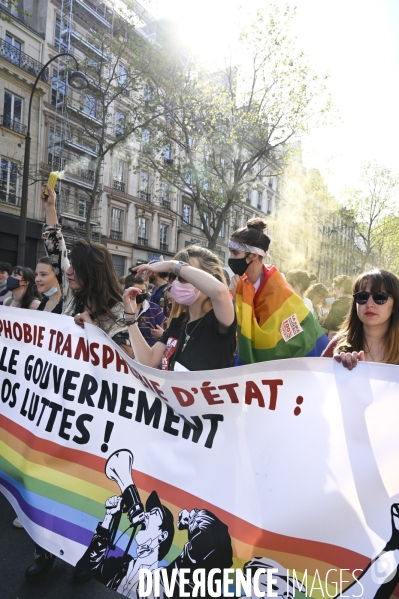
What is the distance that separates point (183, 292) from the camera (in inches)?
96.0

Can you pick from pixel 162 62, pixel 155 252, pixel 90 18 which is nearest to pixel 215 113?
pixel 162 62

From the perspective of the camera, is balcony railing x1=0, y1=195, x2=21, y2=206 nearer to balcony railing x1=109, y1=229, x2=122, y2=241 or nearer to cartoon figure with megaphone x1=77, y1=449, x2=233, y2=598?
balcony railing x1=109, y1=229, x2=122, y2=241

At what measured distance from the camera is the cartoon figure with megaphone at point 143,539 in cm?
178

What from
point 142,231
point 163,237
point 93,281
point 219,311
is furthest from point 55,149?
point 219,311

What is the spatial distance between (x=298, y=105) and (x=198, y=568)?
16.1 meters

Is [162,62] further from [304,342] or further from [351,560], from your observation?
[351,560]

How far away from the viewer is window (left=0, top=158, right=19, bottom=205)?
64.6 ft

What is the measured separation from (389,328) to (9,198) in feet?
67.0

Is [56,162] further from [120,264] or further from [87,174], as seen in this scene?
[120,264]

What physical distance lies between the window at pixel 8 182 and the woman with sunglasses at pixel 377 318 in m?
19.9

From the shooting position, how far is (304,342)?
2.77 metres

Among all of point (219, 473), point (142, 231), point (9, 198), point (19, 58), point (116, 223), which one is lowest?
point (219, 473)

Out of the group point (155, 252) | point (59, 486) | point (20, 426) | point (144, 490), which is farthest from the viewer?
point (155, 252)

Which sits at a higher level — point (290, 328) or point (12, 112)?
point (12, 112)
